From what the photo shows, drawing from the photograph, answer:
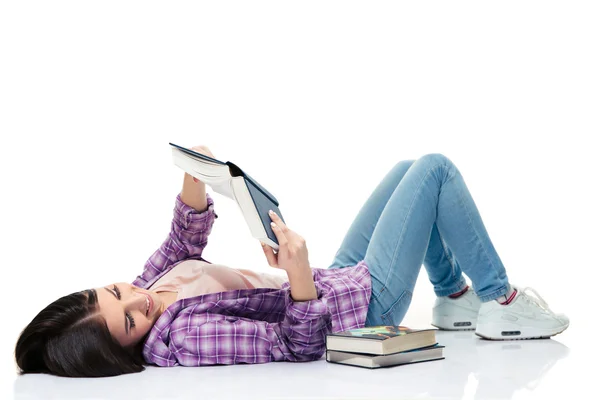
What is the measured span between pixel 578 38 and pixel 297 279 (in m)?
3.54

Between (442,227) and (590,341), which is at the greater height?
(442,227)

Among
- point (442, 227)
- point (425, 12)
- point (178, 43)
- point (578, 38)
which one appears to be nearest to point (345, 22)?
point (425, 12)

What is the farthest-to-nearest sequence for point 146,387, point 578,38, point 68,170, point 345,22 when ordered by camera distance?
point 345,22 < point 578,38 < point 68,170 < point 146,387

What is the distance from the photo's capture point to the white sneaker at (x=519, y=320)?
2361 millimetres

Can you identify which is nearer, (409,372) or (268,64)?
(409,372)

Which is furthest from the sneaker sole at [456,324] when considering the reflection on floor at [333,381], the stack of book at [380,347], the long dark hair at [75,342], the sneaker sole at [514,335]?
the long dark hair at [75,342]

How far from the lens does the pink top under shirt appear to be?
2172mm

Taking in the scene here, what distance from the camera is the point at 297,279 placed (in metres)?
1.89

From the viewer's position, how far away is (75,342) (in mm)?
1869

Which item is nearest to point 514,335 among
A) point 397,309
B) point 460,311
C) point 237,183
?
point 460,311

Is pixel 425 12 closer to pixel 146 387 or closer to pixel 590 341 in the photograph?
pixel 590 341

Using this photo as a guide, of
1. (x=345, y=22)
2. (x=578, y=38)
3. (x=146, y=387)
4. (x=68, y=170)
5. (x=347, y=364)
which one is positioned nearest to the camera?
(x=146, y=387)

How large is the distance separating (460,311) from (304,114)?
2.29 metres

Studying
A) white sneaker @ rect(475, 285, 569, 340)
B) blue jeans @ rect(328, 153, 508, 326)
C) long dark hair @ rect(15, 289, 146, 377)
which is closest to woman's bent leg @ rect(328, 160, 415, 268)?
blue jeans @ rect(328, 153, 508, 326)
